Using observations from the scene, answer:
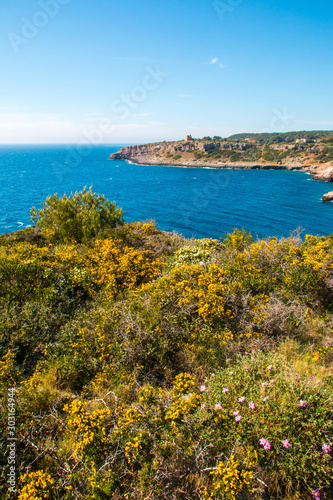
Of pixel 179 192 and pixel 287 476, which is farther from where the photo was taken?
pixel 179 192

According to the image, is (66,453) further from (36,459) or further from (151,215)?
(151,215)

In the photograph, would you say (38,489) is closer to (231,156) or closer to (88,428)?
(88,428)

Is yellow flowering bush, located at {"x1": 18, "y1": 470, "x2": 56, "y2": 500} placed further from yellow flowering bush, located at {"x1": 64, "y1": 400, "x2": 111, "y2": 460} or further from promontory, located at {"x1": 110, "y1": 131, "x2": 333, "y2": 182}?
promontory, located at {"x1": 110, "y1": 131, "x2": 333, "y2": 182}

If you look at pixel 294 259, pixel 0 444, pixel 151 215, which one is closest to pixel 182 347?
pixel 0 444

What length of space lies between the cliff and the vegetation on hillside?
379 feet

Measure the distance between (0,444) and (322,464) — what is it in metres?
4.35

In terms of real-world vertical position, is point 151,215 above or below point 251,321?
below

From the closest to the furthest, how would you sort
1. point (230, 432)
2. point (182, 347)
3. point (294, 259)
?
point (230, 432)
point (182, 347)
point (294, 259)

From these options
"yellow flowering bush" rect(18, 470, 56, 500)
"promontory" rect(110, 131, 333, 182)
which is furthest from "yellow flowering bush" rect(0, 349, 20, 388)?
"promontory" rect(110, 131, 333, 182)

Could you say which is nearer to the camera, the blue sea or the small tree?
the small tree

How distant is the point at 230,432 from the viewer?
11.6 ft

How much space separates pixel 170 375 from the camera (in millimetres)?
5238

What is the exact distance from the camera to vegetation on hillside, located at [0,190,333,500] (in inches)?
126

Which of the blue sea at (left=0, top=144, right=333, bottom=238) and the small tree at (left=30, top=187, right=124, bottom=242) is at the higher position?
the small tree at (left=30, top=187, right=124, bottom=242)
